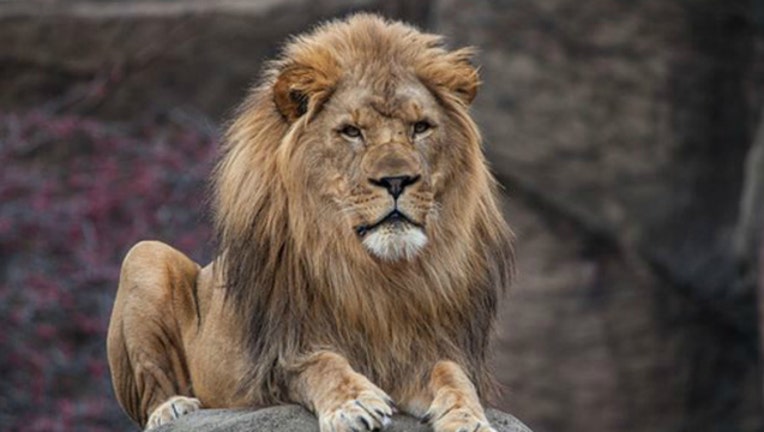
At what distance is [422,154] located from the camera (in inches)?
231

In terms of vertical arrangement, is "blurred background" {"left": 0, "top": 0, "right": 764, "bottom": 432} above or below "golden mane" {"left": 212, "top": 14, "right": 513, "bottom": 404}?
below

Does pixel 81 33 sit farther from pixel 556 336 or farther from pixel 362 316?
pixel 362 316

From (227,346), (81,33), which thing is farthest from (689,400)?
(227,346)

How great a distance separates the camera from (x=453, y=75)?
6.09 m

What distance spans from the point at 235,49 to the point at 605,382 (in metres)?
2.72

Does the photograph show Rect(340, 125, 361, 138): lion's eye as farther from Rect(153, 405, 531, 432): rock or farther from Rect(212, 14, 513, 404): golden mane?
Rect(153, 405, 531, 432): rock

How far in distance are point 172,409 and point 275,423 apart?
0.64 m

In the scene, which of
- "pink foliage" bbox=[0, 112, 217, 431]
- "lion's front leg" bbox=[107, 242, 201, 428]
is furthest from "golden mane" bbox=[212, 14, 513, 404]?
"pink foliage" bbox=[0, 112, 217, 431]

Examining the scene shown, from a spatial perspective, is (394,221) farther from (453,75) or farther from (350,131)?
(453,75)

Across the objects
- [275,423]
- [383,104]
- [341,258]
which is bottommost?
[275,423]

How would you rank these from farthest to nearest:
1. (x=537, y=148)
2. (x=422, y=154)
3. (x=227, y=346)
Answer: (x=537, y=148) → (x=227, y=346) → (x=422, y=154)

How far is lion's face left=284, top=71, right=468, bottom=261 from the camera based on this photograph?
18.8 feet

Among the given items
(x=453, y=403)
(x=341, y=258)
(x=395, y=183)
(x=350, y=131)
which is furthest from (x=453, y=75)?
(x=453, y=403)

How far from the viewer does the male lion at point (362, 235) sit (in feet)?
19.0
